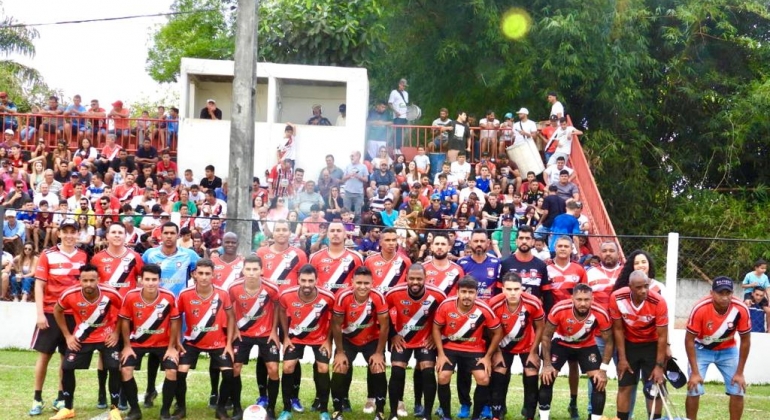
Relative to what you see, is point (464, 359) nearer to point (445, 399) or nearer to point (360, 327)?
point (445, 399)

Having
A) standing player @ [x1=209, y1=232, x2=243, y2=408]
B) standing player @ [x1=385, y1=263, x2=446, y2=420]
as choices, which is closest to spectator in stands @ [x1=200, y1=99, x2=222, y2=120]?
→ standing player @ [x1=209, y1=232, x2=243, y2=408]

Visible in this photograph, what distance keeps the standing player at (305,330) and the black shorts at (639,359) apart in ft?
10.5

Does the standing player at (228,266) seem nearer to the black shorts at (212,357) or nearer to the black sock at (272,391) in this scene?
the black shorts at (212,357)

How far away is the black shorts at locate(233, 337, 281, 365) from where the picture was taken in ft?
39.1

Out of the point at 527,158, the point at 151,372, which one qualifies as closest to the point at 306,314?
the point at 151,372

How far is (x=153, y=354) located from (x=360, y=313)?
2335 millimetres

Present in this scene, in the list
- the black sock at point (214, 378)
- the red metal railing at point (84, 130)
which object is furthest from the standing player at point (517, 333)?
the red metal railing at point (84, 130)

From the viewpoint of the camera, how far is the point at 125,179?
20969mm

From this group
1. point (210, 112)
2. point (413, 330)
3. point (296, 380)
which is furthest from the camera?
point (210, 112)

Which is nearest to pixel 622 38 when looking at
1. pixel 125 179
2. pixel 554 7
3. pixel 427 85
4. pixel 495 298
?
pixel 554 7

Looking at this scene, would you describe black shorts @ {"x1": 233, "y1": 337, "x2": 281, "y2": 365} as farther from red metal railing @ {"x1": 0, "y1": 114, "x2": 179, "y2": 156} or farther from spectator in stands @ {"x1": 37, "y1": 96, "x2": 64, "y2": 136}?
spectator in stands @ {"x1": 37, "y1": 96, "x2": 64, "y2": 136}

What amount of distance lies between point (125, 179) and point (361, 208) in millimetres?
4578

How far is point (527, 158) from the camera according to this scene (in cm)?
2253

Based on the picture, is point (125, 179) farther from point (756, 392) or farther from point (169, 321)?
point (756, 392)
